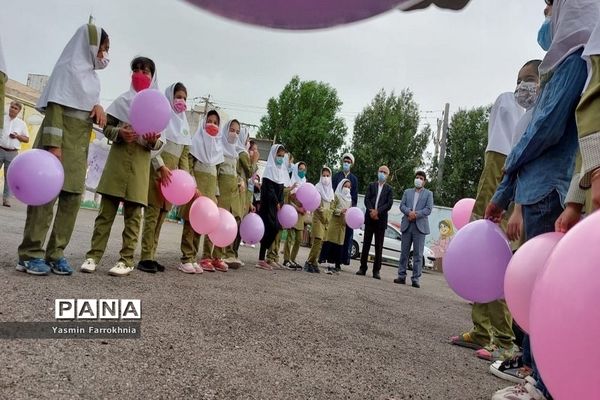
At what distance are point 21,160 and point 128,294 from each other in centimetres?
123

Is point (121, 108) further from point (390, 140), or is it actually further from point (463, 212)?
point (390, 140)

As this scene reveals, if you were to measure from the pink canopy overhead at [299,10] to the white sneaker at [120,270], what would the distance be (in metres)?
3.82

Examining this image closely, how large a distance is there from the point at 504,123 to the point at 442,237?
537 inches

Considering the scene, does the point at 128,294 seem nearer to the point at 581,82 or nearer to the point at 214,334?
the point at 214,334

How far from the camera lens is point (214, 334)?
110 inches

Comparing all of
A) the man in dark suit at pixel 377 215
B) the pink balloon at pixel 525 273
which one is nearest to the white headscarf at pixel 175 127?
the pink balloon at pixel 525 273

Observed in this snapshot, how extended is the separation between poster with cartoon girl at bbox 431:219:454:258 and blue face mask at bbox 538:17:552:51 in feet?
47.1

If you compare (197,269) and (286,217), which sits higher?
(286,217)

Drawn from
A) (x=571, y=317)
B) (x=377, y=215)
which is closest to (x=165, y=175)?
(x=571, y=317)

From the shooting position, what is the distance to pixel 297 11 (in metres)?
0.60

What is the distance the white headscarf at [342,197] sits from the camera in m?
8.80

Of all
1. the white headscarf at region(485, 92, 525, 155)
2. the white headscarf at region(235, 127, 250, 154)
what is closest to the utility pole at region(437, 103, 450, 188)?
the white headscarf at region(235, 127, 250, 154)

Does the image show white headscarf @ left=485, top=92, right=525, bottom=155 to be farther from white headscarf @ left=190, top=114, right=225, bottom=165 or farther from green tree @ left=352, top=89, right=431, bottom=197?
green tree @ left=352, top=89, right=431, bottom=197

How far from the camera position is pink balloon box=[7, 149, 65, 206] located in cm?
332
